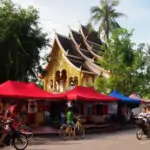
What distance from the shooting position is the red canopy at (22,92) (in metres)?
15.6

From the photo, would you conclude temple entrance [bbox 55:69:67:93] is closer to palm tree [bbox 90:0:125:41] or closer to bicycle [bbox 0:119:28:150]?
palm tree [bbox 90:0:125:41]

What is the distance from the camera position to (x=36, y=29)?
27000 mm

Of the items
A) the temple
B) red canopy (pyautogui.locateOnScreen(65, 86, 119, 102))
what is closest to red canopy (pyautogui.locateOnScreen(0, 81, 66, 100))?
red canopy (pyautogui.locateOnScreen(65, 86, 119, 102))

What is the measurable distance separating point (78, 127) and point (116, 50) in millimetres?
16248

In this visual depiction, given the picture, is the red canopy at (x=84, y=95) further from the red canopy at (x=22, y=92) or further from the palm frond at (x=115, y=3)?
the palm frond at (x=115, y=3)

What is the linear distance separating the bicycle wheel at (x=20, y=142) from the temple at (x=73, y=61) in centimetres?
2280

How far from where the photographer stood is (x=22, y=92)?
1630 centimetres

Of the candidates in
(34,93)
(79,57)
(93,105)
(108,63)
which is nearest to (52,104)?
(93,105)

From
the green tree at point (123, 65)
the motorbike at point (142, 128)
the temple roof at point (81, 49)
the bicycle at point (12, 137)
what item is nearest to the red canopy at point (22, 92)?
the bicycle at point (12, 137)

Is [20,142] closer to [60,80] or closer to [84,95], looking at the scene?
[84,95]

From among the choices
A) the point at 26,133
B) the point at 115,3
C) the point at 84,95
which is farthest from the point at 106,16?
the point at 26,133

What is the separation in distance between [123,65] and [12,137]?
773 inches

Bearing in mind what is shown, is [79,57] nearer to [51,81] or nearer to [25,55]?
[51,81]

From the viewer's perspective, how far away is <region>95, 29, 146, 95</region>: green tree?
2930 centimetres
